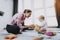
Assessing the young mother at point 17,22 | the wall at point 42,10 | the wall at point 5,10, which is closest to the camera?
the young mother at point 17,22

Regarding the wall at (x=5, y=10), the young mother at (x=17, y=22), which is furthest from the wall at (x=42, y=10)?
the young mother at (x=17, y=22)

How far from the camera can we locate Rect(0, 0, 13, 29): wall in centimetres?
401

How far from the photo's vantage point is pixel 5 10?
4.18 meters

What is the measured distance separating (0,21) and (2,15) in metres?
0.18

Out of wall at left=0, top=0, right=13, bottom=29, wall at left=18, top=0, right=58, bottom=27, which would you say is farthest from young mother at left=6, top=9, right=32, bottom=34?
wall at left=0, top=0, right=13, bottom=29

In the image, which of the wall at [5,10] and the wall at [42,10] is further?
the wall at [5,10]

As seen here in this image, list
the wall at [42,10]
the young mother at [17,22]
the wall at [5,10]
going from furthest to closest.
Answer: the wall at [5,10] → the wall at [42,10] → the young mother at [17,22]

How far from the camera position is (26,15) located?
7.88ft

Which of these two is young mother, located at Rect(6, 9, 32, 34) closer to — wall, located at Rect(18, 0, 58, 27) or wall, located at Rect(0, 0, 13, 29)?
wall, located at Rect(18, 0, 58, 27)

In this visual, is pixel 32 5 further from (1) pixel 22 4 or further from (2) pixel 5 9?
(2) pixel 5 9

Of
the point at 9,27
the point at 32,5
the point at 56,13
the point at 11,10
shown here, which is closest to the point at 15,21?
the point at 9,27

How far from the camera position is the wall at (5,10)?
4.01 m

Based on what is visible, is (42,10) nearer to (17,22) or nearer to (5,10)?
(5,10)

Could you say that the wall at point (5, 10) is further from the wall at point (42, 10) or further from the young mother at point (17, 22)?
the young mother at point (17, 22)
